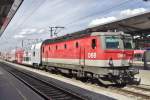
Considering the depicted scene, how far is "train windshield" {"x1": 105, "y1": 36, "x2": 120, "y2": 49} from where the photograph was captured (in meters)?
20.1

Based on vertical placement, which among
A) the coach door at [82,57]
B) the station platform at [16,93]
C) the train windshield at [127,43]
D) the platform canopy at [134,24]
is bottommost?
the station platform at [16,93]

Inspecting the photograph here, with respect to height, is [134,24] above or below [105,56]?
above

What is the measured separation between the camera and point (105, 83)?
2014 cm

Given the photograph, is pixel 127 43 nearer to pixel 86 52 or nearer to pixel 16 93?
pixel 86 52

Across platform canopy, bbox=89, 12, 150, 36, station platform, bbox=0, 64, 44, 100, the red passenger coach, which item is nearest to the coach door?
the red passenger coach

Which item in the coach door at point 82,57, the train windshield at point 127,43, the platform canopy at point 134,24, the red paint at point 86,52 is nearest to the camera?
the red paint at point 86,52

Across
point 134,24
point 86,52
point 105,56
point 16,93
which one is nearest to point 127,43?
point 105,56

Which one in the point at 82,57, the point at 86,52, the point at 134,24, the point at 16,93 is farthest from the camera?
the point at 134,24

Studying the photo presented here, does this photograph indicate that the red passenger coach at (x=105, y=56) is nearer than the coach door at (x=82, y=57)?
Yes

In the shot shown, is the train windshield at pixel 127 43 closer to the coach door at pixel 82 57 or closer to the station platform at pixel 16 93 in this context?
the coach door at pixel 82 57

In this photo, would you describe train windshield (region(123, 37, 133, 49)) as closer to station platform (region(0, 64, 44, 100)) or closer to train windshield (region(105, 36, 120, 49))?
train windshield (region(105, 36, 120, 49))

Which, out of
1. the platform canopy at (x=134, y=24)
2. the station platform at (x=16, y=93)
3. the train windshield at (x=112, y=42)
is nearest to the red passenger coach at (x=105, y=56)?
the train windshield at (x=112, y=42)

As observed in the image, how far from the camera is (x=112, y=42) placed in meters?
20.3

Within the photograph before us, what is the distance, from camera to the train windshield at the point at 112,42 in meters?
20.1
